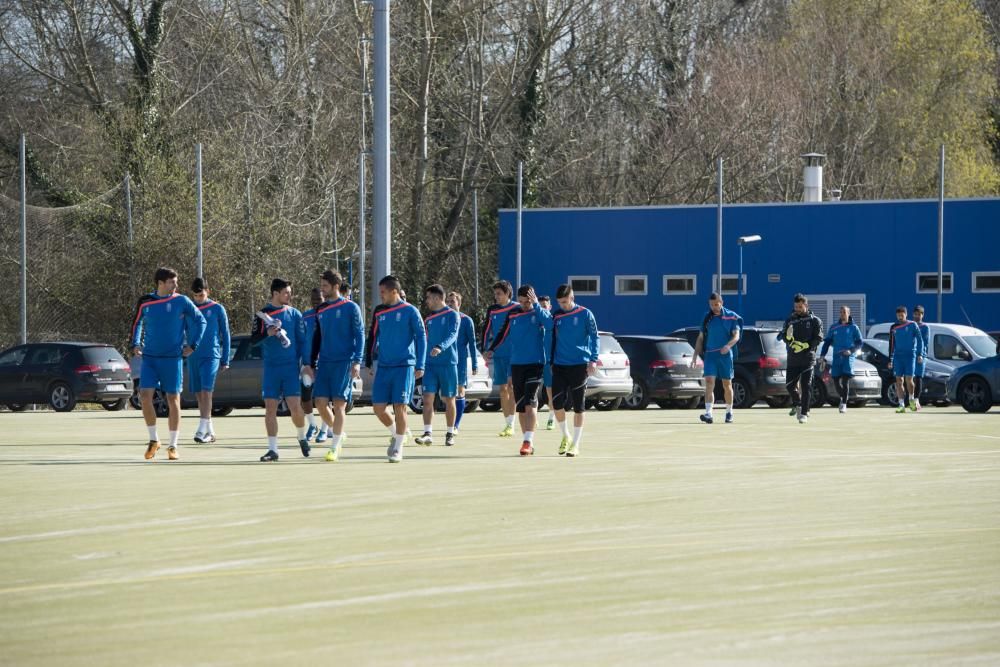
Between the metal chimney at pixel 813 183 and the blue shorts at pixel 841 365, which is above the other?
the metal chimney at pixel 813 183

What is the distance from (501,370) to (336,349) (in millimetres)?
5379

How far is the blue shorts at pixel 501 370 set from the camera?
22.5m

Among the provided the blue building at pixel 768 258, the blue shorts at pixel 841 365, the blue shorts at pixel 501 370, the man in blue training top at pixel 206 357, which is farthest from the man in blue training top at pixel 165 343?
the blue building at pixel 768 258

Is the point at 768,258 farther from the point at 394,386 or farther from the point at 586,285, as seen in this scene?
the point at 394,386

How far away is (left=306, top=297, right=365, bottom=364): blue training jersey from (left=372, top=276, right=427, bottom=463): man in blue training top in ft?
0.96

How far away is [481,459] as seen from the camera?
17562 millimetres

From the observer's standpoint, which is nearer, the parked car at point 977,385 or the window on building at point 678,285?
the parked car at point 977,385

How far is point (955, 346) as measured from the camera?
3594cm

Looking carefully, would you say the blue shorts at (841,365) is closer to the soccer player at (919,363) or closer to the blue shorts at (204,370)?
the soccer player at (919,363)

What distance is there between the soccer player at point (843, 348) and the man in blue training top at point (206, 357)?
42.3ft

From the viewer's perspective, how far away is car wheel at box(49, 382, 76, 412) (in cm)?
3384

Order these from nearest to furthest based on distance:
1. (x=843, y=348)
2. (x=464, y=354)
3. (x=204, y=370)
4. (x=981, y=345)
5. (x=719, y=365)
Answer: (x=204, y=370) → (x=464, y=354) → (x=719, y=365) → (x=843, y=348) → (x=981, y=345)

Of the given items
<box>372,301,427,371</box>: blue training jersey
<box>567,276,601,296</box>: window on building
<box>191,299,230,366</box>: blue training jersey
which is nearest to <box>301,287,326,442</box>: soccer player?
<box>372,301,427,371</box>: blue training jersey

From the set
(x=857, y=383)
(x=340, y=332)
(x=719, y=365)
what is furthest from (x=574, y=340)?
(x=857, y=383)
